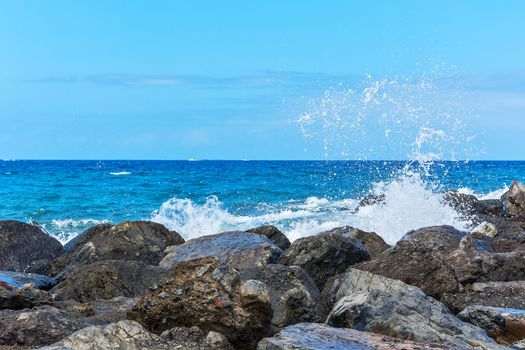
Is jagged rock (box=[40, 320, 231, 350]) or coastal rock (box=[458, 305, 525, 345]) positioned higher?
jagged rock (box=[40, 320, 231, 350])

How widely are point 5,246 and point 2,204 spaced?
17.9 metres

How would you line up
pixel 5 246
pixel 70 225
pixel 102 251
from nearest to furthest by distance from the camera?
pixel 102 251 < pixel 5 246 < pixel 70 225

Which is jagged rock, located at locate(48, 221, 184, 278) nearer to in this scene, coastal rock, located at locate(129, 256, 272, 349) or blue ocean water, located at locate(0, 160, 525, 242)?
coastal rock, located at locate(129, 256, 272, 349)

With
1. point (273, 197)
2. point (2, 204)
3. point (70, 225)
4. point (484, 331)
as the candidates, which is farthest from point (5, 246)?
point (273, 197)

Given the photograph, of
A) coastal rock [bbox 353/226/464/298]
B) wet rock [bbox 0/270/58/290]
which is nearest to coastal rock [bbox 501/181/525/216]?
coastal rock [bbox 353/226/464/298]

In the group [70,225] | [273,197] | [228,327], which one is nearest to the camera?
[228,327]

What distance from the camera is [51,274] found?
33.3 ft

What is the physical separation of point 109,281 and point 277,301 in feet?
7.25

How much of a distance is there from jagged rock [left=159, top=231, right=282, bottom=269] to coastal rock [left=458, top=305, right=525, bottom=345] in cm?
284

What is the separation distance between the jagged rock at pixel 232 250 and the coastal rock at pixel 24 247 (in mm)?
2804

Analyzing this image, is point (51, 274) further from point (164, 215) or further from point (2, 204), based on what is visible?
point (2, 204)

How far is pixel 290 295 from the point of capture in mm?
5691

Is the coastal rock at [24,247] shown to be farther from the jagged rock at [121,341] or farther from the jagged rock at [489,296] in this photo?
the jagged rock at [121,341]

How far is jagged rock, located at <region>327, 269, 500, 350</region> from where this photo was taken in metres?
4.98
